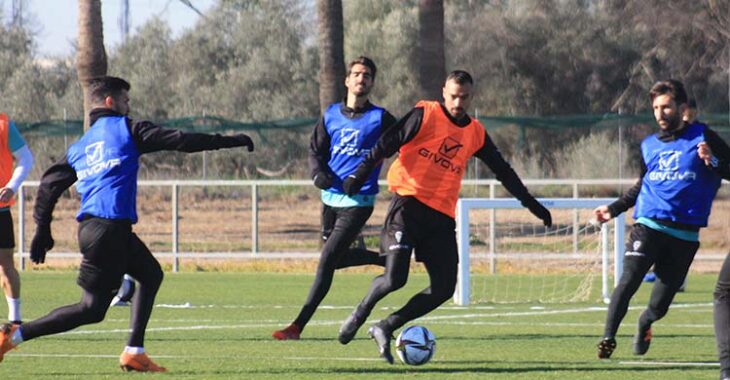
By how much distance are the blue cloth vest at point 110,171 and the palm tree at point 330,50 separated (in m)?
17.1

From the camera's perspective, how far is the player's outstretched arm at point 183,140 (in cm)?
1062

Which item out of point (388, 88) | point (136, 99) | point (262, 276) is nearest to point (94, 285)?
point (262, 276)

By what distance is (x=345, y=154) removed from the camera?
1329 centimetres

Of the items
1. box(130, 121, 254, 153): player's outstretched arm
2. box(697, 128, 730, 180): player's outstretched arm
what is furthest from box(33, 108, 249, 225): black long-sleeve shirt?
box(697, 128, 730, 180): player's outstretched arm

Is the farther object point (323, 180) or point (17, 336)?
point (323, 180)

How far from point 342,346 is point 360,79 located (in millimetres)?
2061

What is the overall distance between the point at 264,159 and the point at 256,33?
16304 mm

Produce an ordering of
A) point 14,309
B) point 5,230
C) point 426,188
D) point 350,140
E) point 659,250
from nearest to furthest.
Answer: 1. point 426,188
2. point 659,250
3. point 350,140
4. point 5,230
5. point 14,309

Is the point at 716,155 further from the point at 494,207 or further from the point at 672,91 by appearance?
the point at 494,207

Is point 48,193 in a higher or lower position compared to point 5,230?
higher

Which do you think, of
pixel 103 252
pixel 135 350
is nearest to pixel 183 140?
pixel 103 252

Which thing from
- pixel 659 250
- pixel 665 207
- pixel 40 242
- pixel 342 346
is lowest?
pixel 342 346

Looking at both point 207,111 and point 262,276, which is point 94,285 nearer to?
point 262,276

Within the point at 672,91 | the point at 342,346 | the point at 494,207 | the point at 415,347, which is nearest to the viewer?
the point at 415,347
